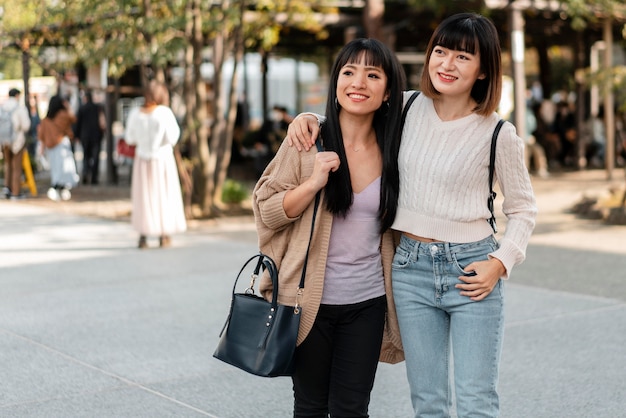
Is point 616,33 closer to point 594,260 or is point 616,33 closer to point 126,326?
point 594,260

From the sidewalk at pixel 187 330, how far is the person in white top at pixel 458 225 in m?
1.60

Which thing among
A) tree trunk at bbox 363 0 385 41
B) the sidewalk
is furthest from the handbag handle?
tree trunk at bbox 363 0 385 41

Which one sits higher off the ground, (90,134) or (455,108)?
(455,108)

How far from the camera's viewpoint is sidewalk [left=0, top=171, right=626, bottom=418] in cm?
497

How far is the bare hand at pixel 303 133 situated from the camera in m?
3.25

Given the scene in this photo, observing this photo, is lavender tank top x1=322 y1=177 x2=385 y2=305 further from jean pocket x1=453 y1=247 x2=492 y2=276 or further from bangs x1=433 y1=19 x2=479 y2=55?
bangs x1=433 y1=19 x2=479 y2=55

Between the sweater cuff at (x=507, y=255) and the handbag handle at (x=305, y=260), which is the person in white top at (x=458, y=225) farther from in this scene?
the handbag handle at (x=305, y=260)

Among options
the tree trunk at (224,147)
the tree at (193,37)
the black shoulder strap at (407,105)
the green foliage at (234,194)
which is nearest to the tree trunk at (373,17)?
the tree at (193,37)

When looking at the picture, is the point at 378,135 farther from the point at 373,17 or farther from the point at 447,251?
the point at 373,17

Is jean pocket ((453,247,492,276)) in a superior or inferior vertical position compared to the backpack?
superior

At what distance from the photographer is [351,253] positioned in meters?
3.27

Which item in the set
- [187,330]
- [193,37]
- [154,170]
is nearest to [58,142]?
[193,37]

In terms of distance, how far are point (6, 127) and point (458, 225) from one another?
47.2ft

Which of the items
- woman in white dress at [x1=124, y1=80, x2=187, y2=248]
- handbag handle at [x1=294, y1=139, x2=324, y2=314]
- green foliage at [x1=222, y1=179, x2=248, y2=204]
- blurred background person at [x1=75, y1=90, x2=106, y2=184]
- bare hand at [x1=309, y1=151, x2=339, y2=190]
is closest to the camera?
bare hand at [x1=309, y1=151, x2=339, y2=190]
